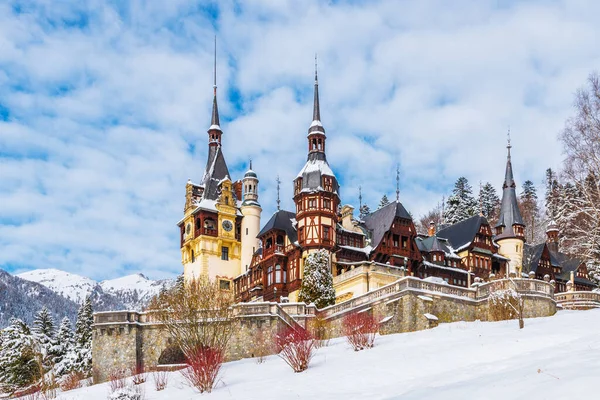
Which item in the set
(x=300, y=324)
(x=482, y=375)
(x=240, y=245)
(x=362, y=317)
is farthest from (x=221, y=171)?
(x=482, y=375)

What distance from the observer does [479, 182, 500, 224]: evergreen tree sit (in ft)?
321

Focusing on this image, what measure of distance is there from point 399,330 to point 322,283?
38.7 ft

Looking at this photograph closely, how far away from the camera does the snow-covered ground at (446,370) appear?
1577cm

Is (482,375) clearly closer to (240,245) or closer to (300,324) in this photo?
(300,324)

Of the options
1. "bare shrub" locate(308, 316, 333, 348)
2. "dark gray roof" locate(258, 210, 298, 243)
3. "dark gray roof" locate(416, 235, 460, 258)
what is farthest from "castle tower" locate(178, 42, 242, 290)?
"bare shrub" locate(308, 316, 333, 348)

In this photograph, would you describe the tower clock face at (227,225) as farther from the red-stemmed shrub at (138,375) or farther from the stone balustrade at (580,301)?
the stone balustrade at (580,301)

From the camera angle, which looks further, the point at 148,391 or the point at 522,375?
the point at 148,391

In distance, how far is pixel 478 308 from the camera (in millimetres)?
38406

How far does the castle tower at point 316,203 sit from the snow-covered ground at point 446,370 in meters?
22.0

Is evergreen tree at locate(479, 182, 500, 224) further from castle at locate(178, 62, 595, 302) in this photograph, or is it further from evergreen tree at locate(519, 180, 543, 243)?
castle at locate(178, 62, 595, 302)

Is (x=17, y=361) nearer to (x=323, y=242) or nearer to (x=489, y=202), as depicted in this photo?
(x=323, y=242)

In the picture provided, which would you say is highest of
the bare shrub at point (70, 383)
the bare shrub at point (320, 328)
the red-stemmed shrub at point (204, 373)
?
the bare shrub at point (320, 328)

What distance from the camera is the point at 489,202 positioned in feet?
332

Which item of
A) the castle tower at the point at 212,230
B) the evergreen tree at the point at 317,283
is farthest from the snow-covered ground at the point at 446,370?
the castle tower at the point at 212,230
